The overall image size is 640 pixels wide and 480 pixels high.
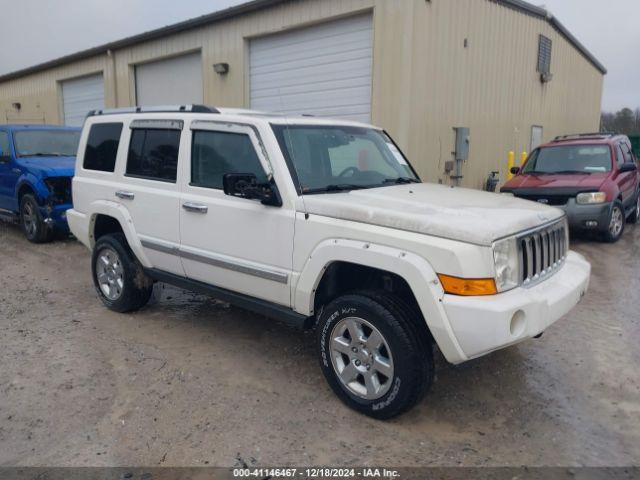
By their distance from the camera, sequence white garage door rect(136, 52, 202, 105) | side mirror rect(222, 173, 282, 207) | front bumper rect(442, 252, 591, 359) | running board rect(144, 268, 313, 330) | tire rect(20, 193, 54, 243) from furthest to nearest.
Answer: white garage door rect(136, 52, 202, 105) < tire rect(20, 193, 54, 243) < running board rect(144, 268, 313, 330) < side mirror rect(222, 173, 282, 207) < front bumper rect(442, 252, 591, 359)

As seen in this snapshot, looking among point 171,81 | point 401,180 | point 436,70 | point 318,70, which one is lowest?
point 401,180

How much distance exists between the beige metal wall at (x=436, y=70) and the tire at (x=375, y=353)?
6.17 m

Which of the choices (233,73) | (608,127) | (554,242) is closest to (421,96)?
(233,73)

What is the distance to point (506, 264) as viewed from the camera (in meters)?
3.20

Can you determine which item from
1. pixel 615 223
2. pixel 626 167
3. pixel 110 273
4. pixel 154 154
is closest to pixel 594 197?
pixel 615 223

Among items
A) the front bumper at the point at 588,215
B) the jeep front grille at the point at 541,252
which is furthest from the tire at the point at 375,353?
the front bumper at the point at 588,215

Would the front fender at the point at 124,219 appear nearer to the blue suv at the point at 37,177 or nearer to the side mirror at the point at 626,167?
the blue suv at the point at 37,177

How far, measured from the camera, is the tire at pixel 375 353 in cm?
328

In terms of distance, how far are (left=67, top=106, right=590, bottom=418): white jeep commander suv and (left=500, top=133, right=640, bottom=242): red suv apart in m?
5.08

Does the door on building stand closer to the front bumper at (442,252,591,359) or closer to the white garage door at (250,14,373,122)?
the white garage door at (250,14,373,122)

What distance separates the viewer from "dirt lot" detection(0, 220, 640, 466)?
124 inches

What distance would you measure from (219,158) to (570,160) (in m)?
7.75

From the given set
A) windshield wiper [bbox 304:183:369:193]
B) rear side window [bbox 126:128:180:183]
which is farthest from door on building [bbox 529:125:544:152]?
rear side window [bbox 126:128:180:183]

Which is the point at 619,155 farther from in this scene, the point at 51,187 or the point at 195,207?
the point at 51,187
